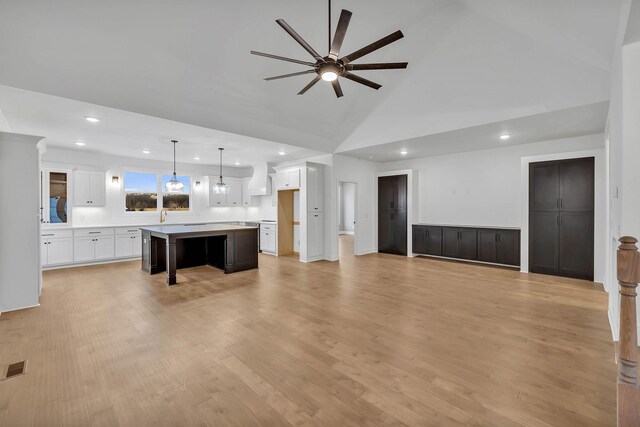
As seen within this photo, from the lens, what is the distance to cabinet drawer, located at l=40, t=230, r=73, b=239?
600 cm

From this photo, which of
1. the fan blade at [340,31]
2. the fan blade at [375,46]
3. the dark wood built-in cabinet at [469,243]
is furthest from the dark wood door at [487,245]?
the fan blade at [340,31]

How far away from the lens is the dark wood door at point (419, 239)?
7.44 m

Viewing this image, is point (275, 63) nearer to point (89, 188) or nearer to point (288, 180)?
point (288, 180)

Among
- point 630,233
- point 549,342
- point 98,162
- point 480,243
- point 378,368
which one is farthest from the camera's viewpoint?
point 98,162

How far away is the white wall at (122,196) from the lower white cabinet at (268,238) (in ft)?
3.71

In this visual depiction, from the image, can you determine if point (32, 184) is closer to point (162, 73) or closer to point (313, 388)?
point (162, 73)

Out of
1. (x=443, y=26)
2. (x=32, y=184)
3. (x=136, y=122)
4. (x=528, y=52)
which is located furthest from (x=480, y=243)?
(x=32, y=184)

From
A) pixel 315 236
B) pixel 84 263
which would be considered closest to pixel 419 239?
pixel 315 236

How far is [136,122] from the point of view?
471 centimetres

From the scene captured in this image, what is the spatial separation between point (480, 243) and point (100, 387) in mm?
6963

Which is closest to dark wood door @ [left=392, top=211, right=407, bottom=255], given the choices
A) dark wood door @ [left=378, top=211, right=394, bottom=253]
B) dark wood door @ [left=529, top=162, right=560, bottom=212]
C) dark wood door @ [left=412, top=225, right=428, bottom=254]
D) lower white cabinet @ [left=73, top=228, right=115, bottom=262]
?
dark wood door @ [left=378, top=211, right=394, bottom=253]

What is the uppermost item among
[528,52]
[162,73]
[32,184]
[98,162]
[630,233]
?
[528,52]

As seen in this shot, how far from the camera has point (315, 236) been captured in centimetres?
723

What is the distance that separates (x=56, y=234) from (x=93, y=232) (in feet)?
2.07
